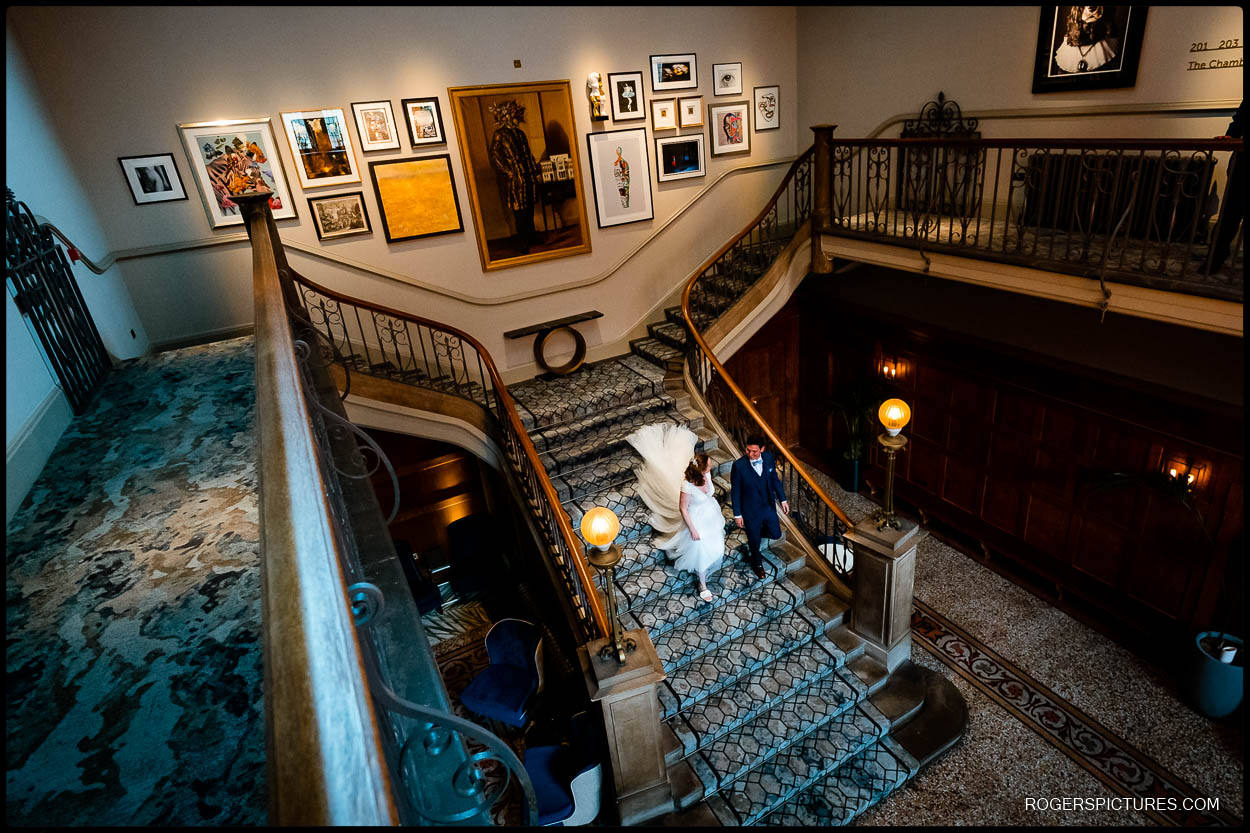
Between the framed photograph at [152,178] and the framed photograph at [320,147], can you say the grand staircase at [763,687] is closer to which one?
the framed photograph at [320,147]

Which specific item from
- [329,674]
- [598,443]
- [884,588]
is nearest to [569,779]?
[884,588]

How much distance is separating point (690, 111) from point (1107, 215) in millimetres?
5316

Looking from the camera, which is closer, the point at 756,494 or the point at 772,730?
the point at 772,730

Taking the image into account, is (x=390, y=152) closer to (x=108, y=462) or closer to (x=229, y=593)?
(x=108, y=462)

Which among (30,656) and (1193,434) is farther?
(1193,434)

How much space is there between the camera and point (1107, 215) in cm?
610

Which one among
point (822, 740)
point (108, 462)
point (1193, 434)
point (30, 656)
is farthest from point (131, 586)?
point (1193, 434)

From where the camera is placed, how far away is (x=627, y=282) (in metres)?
9.49

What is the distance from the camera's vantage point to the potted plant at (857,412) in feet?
30.9

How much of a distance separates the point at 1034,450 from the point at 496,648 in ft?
21.2

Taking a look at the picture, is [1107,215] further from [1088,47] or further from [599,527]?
[599,527]

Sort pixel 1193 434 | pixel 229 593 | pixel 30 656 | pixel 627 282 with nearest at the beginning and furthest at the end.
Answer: pixel 30 656, pixel 229 593, pixel 1193 434, pixel 627 282

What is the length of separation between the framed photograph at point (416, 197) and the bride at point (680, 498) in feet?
11.8

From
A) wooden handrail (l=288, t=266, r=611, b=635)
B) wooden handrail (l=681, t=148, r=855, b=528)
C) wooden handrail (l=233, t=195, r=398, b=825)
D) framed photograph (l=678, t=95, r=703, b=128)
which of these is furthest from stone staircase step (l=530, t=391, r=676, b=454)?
wooden handrail (l=233, t=195, r=398, b=825)
